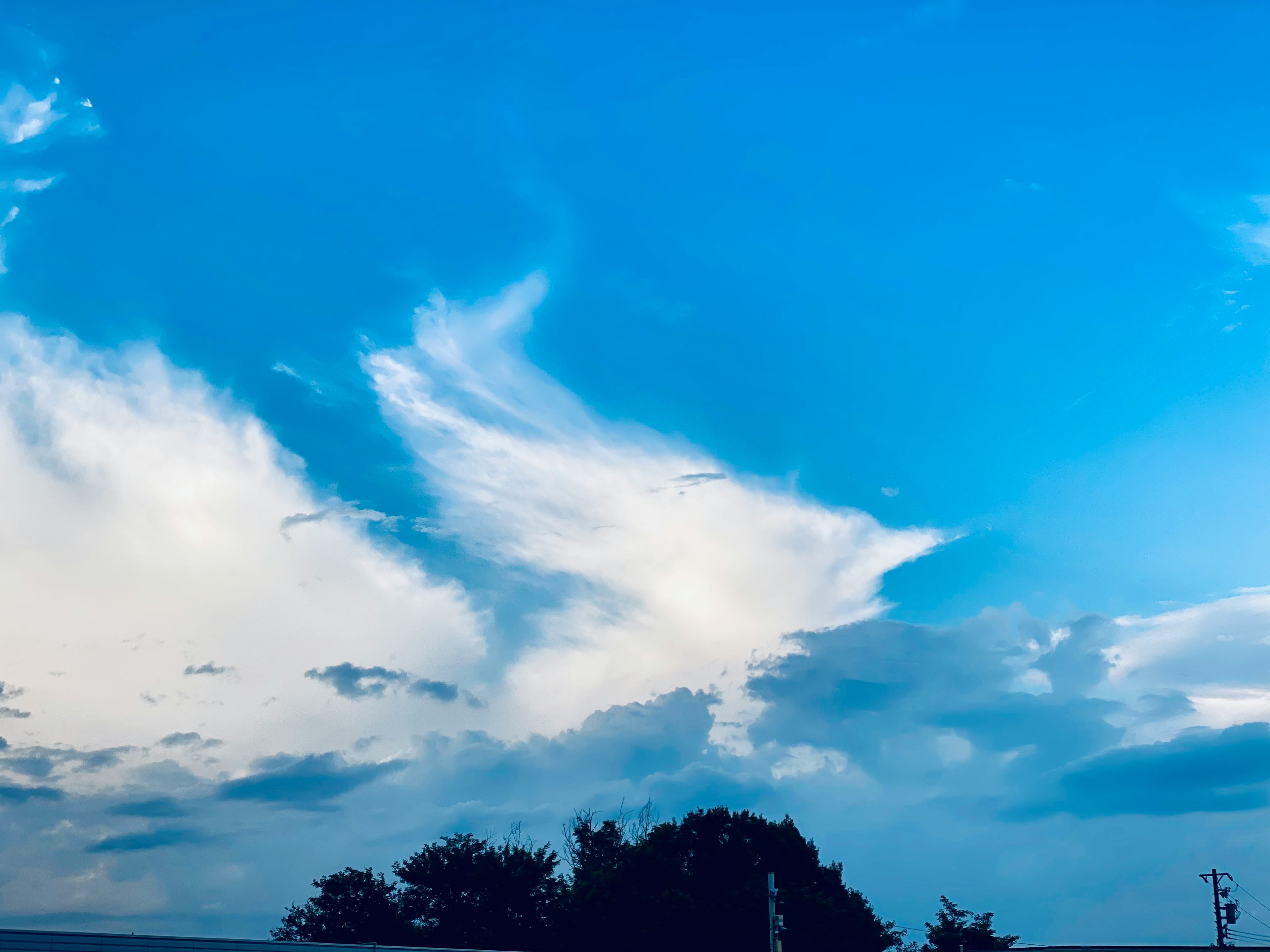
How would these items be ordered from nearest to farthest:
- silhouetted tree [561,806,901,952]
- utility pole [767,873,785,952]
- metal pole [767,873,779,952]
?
utility pole [767,873,785,952] < metal pole [767,873,779,952] < silhouetted tree [561,806,901,952]

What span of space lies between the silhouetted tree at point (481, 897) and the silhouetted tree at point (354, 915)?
46.1 inches

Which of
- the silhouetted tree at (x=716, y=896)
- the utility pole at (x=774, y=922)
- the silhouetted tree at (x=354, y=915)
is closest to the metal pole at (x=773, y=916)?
the utility pole at (x=774, y=922)

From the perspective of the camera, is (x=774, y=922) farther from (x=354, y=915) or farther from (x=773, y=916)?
(x=354, y=915)

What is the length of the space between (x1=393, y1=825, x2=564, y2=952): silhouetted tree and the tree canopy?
0.30 feet

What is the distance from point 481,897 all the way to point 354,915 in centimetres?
1036

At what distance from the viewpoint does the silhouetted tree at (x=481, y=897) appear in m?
77.0

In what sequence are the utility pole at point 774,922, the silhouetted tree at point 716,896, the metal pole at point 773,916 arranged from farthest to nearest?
the silhouetted tree at point 716,896 → the metal pole at point 773,916 → the utility pole at point 774,922

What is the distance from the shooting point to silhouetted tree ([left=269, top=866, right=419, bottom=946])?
259 ft

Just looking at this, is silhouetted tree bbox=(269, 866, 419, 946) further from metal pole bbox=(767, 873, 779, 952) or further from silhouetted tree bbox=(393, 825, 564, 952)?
metal pole bbox=(767, 873, 779, 952)

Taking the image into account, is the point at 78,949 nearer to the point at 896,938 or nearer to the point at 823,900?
the point at 823,900

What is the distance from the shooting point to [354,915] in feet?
263

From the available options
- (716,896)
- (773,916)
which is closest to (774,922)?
(773,916)

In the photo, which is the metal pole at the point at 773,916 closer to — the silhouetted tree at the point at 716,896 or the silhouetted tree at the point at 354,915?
the silhouetted tree at the point at 716,896

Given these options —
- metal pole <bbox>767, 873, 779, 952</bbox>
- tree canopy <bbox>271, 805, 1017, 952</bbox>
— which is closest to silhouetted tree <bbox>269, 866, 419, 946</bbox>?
tree canopy <bbox>271, 805, 1017, 952</bbox>
